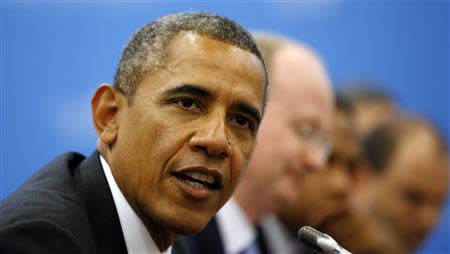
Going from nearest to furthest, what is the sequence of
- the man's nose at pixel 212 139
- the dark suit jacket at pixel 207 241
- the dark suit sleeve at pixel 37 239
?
the dark suit sleeve at pixel 37 239, the man's nose at pixel 212 139, the dark suit jacket at pixel 207 241

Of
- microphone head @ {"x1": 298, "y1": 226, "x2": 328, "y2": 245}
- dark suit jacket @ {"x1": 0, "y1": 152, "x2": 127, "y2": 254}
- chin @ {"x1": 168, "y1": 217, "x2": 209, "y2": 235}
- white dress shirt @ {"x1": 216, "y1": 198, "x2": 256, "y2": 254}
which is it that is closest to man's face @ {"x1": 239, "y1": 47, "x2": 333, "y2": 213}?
white dress shirt @ {"x1": 216, "y1": 198, "x2": 256, "y2": 254}

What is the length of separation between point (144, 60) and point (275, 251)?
1861 mm

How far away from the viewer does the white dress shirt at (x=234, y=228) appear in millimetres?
3838

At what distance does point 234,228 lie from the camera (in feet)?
12.8

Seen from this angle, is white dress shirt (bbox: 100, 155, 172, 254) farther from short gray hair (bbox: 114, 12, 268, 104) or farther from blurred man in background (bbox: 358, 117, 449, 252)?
blurred man in background (bbox: 358, 117, 449, 252)

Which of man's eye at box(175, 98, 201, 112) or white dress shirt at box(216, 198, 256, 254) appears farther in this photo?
white dress shirt at box(216, 198, 256, 254)

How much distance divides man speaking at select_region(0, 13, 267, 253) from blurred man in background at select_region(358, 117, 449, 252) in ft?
10.5

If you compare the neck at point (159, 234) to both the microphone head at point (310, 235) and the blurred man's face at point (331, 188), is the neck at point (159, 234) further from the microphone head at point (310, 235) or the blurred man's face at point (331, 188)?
the blurred man's face at point (331, 188)

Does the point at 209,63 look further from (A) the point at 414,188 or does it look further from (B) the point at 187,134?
(A) the point at 414,188

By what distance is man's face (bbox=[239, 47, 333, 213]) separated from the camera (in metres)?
4.17

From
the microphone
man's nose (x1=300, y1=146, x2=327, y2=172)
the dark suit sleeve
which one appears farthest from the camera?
man's nose (x1=300, y1=146, x2=327, y2=172)

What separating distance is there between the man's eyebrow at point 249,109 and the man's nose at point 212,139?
75 millimetres

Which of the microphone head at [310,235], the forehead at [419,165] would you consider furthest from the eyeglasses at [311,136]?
the microphone head at [310,235]

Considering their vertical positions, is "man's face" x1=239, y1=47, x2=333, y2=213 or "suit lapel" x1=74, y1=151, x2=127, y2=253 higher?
"man's face" x1=239, y1=47, x2=333, y2=213
